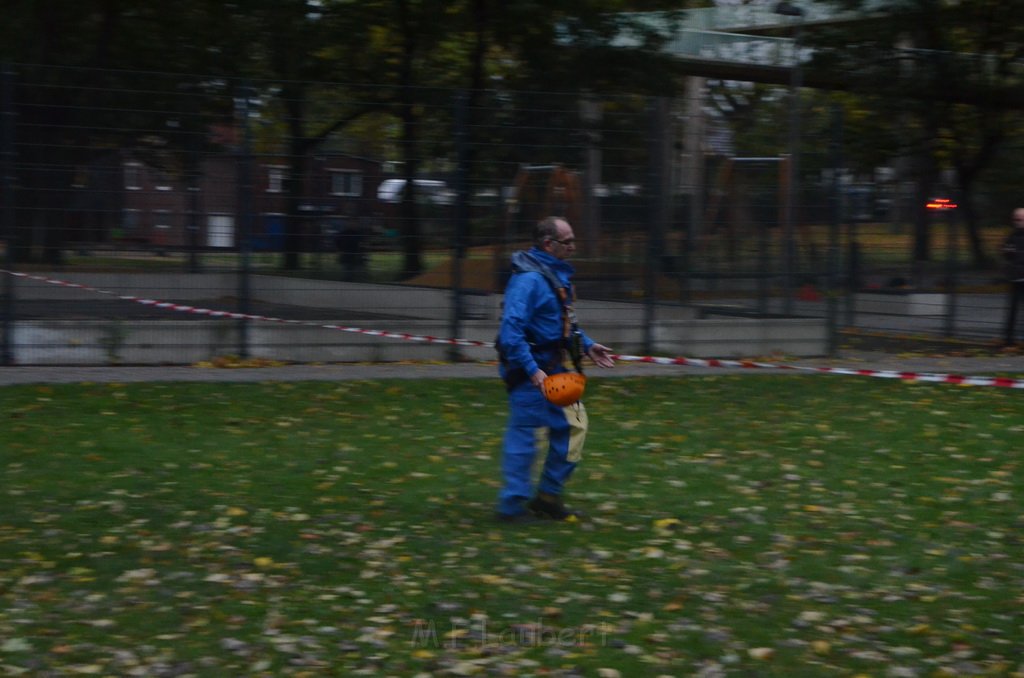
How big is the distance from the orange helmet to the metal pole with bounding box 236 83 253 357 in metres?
6.75

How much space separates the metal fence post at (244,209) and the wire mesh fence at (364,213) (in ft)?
0.06

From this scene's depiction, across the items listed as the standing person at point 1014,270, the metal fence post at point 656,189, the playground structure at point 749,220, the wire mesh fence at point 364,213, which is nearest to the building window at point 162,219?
the wire mesh fence at point 364,213

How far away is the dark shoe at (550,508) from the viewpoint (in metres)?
7.47

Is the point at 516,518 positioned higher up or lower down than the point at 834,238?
lower down

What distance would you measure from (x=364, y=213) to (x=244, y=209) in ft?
3.91

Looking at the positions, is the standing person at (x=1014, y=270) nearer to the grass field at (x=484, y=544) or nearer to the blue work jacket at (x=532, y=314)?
the grass field at (x=484, y=544)

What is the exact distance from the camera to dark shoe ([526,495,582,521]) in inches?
294

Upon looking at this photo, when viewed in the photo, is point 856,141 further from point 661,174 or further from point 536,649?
point 536,649

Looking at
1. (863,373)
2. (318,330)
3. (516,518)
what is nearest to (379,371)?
(318,330)

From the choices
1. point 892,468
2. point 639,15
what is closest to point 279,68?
point 639,15

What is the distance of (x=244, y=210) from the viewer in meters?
13.2

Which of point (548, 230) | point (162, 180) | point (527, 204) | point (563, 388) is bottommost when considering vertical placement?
point (563, 388)

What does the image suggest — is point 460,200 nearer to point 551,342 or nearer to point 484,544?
point 551,342

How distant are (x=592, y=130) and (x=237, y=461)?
6.42 m
